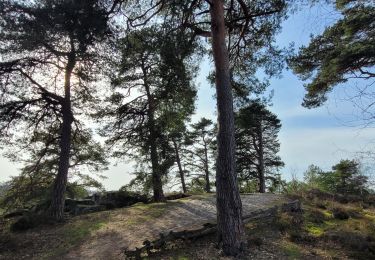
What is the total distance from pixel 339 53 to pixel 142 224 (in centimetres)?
900

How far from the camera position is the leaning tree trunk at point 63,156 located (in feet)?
43.9

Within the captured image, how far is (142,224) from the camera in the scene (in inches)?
456

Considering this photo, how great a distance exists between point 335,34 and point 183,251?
346 inches

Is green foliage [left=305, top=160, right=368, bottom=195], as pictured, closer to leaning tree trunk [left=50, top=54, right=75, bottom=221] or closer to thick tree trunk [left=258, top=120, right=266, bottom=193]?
thick tree trunk [left=258, top=120, right=266, bottom=193]

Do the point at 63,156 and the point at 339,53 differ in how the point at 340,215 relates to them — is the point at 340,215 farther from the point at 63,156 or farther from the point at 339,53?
the point at 63,156

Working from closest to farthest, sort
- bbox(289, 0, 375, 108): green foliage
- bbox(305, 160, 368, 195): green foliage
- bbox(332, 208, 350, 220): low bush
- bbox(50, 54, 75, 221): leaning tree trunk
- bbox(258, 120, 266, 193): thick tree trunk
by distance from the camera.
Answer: bbox(289, 0, 375, 108): green foliage
bbox(332, 208, 350, 220): low bush
bbox(50, 54, 75, 221): leaning tree trunk
bbox(258, 120, 266, 193): thick tree trunk
bbox(305, 160, 368, 195): green foliage

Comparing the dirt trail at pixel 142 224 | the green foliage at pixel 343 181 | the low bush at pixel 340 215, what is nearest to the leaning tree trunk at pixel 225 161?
the dirt trail at pixel 142 224

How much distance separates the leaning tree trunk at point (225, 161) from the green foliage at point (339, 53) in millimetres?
3198

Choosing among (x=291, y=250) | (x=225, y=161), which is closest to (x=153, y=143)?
(x=225, y=161)

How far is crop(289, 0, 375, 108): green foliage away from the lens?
7598 mm

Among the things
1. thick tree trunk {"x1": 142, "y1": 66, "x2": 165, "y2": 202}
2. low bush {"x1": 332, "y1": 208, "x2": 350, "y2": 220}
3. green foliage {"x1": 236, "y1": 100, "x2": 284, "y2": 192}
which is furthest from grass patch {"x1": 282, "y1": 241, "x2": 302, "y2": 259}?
green foliage {"x1": 236, "y1": 100, "x2": 284, "y2": 192}

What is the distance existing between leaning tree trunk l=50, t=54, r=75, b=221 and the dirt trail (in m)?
2.29

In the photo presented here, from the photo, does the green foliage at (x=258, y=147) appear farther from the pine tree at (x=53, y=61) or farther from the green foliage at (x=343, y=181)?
the pine tree at (x=53, y=61)

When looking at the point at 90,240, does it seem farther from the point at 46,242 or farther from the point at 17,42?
the point at 17,42
